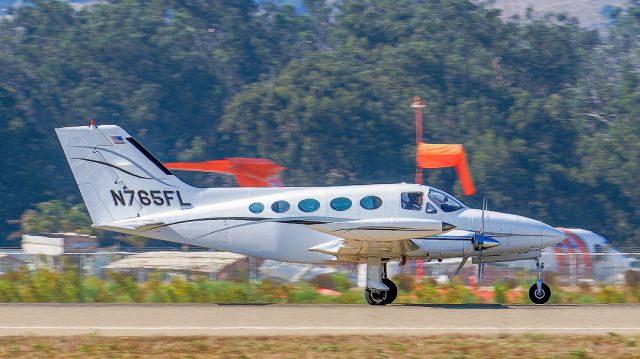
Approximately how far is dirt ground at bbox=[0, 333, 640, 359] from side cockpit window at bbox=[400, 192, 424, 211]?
6.07 meters

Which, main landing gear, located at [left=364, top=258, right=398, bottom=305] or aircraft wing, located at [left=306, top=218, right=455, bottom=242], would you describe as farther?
main landing gear, located at [left=364, top=258, right=398, bottom=305]

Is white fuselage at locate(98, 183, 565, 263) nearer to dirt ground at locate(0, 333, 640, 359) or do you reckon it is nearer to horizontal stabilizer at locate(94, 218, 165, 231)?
horizontal stabilizer at locate(94, 218, 165, 231)

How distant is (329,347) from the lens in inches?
623

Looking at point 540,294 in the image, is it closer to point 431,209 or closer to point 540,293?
point 540,293

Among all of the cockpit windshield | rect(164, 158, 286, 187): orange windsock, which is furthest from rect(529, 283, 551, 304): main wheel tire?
rect(164, 158, 286, 187): orange windsock

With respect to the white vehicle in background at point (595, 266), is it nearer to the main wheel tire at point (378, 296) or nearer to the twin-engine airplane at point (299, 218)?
the twin-engine airplane at point (299, 218)

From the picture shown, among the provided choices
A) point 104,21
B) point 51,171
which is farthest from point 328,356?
point 104,21

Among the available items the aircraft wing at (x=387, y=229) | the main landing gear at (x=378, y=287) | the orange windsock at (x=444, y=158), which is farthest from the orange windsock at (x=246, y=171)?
the aircraft wing at (x=387, y=229)

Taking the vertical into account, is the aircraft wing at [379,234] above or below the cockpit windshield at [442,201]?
below

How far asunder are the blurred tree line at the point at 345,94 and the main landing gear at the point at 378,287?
4394 centimetres

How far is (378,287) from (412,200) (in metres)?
1.92

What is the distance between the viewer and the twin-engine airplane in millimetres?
22469

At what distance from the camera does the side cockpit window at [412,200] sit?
22.7 meters

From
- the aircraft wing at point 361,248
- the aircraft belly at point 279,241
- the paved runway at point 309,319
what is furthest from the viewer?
the aircraft belly at point 279,241
